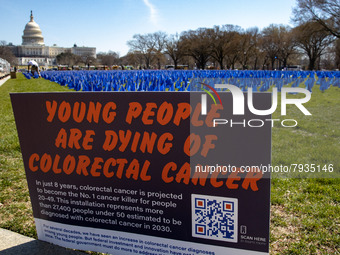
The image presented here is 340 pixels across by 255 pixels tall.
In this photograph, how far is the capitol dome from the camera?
15162cm

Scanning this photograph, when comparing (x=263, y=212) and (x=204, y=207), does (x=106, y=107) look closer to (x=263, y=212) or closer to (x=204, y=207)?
(x=204, y=207)

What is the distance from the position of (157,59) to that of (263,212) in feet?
282

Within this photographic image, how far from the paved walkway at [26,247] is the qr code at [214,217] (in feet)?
3.85

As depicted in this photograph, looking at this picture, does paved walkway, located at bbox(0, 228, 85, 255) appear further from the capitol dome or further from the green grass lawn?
the capitol dome

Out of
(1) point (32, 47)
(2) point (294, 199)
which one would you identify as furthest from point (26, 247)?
(1) point (32, 47)

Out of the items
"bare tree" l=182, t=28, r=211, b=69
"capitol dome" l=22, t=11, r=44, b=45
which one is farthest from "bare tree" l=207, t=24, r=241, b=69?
"capitol dome" l=22, t=11, r=44, b=45

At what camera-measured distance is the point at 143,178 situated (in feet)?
8.01

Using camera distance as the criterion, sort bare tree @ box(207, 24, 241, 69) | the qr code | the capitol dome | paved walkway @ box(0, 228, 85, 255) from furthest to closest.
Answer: the capitol dome → bare tree @ box(207, 24, 241, 69) → paved walkway @ box(0, 228, 85, 255) → the qr code

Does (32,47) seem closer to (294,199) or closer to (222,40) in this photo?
(222,40)

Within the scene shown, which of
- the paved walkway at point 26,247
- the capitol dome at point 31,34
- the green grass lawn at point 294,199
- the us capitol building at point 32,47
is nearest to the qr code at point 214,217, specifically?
the green grass lawn at point 294,199

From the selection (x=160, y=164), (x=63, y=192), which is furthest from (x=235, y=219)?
(x=63, y=192)

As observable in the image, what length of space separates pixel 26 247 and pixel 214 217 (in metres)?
1.79

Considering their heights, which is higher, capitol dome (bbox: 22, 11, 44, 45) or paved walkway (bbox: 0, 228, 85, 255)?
capitol dome (bbox: 22, 11, 44, 45)

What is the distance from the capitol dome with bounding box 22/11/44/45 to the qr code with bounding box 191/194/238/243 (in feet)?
559
